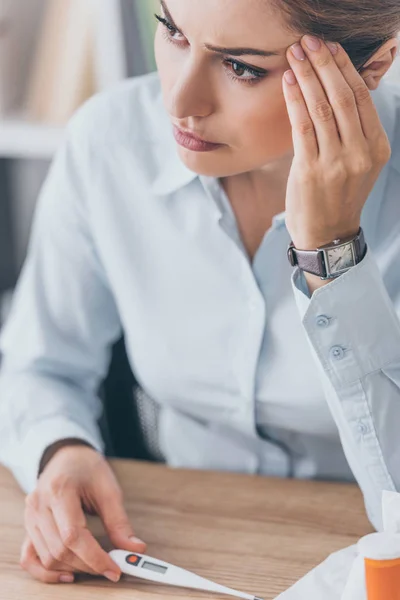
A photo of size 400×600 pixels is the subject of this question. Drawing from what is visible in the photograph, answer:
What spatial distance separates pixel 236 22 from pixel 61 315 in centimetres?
61

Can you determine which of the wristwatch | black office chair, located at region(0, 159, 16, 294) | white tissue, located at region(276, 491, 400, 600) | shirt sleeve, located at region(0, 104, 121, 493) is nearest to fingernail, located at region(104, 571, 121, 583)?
white tissue, located at region(276, 491, 400, 600)

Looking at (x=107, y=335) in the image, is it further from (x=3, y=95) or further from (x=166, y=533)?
(x=3, y=95)

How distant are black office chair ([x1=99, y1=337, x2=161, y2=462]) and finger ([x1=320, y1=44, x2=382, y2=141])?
68cm

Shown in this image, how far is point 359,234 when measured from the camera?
1064 mm

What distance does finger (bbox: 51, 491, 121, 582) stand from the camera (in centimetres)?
104

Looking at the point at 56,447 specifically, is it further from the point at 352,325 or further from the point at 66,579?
the point at 352,325

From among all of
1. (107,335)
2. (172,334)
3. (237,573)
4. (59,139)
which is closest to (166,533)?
(237,573)

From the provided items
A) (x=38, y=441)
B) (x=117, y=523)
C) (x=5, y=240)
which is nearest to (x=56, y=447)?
(x=38, y=441)

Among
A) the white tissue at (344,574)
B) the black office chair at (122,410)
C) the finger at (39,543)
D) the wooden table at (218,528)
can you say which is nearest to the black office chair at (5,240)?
the black office chair at (122,410)

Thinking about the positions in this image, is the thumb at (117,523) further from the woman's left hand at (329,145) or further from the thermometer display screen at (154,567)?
the woman's left hand at (329,145)

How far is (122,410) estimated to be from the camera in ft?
5.31

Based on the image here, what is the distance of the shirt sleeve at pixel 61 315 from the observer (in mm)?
1345

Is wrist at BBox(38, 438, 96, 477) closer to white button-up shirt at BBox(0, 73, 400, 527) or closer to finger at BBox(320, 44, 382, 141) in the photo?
white button-up shirt at BBox(0, 73, 400, 527)

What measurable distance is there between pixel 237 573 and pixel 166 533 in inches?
5.2
